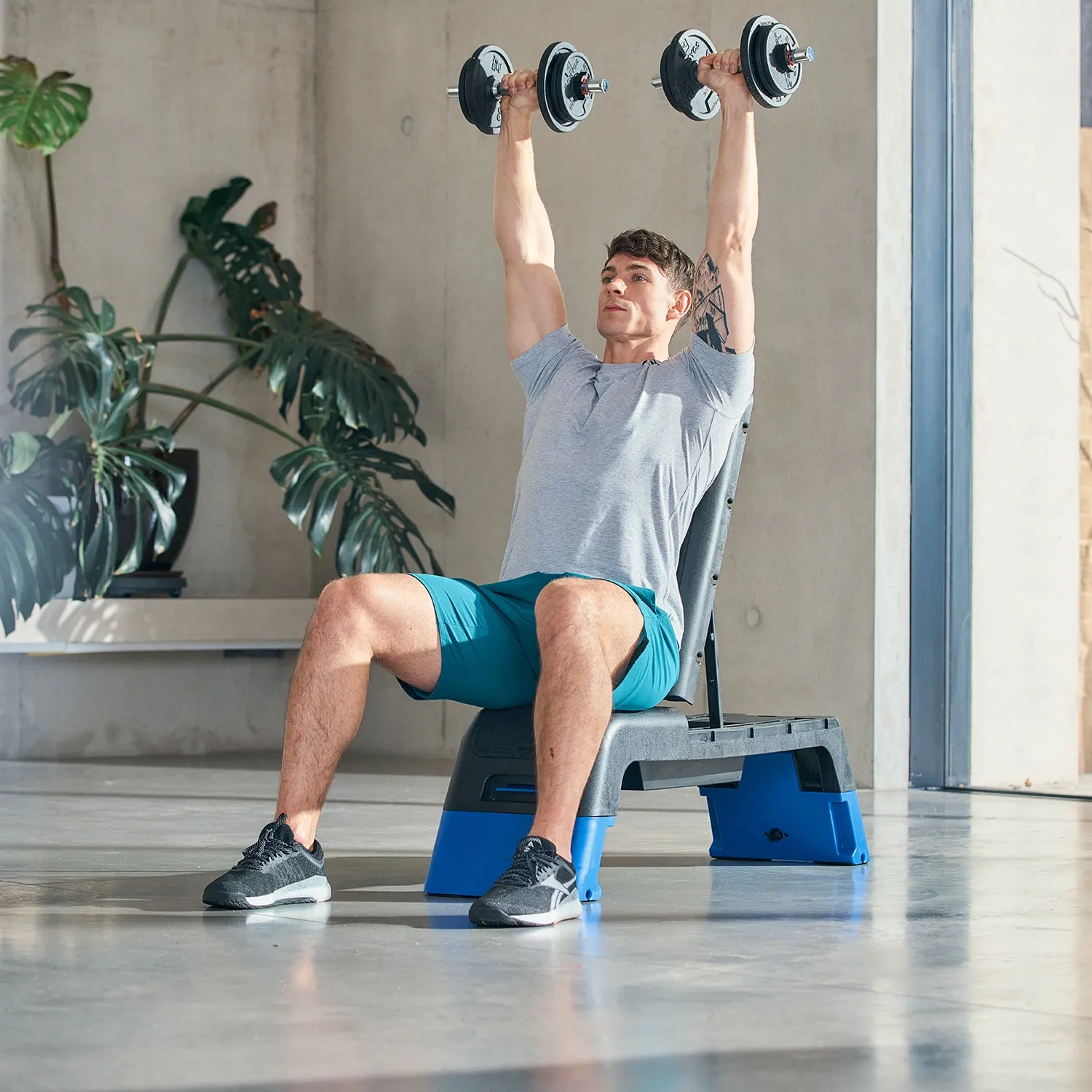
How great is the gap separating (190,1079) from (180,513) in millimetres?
4183

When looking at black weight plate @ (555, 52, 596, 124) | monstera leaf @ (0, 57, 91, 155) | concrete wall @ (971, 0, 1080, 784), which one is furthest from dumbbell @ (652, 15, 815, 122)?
monstera leaf @ (0, 57, 91, 155)

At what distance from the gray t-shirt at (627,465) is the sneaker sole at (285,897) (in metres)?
0.55

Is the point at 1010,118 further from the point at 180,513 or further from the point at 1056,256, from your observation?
the point at 180,513

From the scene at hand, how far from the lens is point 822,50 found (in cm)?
449

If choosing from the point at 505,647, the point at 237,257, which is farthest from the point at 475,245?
the point at 505,647

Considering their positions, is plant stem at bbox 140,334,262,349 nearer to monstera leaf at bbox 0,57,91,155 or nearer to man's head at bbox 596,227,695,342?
monstera leaf at bbox 0,57,91,155

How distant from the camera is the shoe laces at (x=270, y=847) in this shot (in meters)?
2.38

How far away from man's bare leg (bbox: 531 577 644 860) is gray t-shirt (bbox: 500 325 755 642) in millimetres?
176

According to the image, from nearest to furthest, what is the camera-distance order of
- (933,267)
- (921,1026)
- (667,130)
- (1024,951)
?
1. (921,1026)
2. (1024,951)
3. (933,267)
4. (667,130)

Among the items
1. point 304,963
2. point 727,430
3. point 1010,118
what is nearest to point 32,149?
point 1010,118

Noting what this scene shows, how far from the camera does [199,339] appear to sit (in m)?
5.45

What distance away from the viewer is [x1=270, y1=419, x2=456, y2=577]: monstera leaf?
196 inches

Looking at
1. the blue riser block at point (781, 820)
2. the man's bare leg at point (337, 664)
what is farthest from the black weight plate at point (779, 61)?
the blue riser block at point (781, 820)

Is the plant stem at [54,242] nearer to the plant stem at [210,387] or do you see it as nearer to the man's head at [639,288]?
the plant stem at [210,387]
